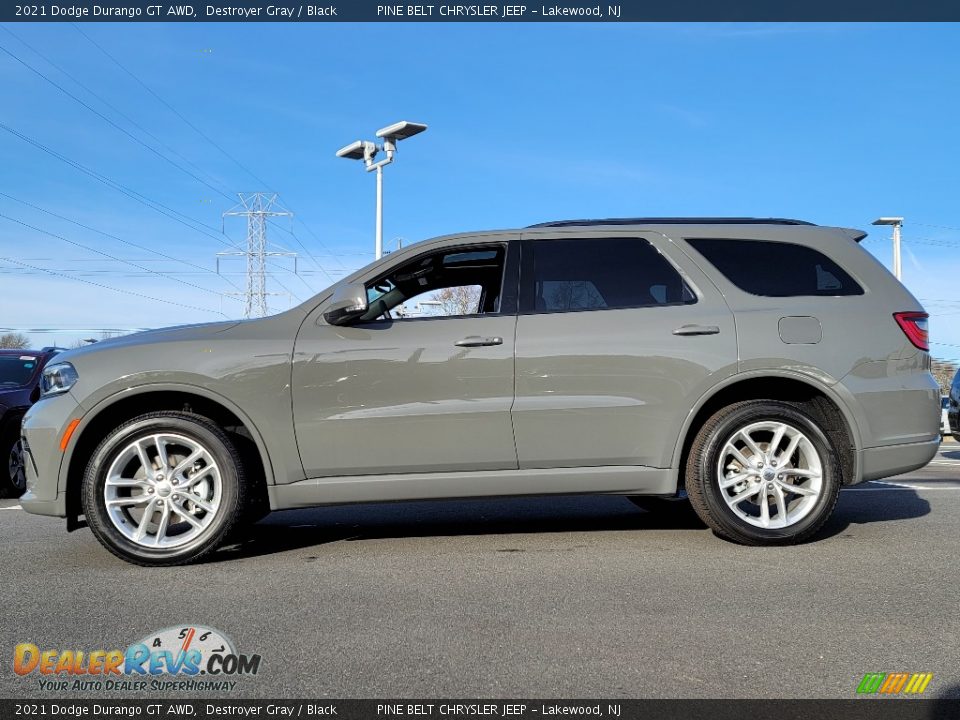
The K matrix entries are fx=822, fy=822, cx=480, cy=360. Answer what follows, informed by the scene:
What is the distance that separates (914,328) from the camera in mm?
4754

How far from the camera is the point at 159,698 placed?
2.60 m

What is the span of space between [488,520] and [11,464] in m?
4.94

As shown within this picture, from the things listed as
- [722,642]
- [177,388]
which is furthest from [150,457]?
[722,642]

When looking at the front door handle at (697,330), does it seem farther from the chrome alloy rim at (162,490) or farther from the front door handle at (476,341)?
the chrome alloy rim at (162,490)

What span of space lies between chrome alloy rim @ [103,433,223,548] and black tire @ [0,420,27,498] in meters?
3.99

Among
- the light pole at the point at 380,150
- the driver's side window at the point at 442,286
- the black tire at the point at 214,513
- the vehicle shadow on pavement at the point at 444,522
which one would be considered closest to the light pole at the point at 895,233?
the light pole at the point at 380,150

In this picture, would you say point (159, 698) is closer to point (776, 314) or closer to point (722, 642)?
point (722, 642)

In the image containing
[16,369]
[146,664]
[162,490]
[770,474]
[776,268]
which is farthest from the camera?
[16,369]

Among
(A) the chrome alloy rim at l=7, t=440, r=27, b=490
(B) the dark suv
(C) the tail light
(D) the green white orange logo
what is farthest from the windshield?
(D) the green white orange logo

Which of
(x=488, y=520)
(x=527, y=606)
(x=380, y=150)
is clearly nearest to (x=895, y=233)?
(x=380, y=150)

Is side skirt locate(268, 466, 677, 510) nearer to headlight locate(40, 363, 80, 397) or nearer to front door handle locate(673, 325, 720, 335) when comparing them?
front door handle locate(673, 325, 720, 335)

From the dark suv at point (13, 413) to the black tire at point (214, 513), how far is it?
3787mm

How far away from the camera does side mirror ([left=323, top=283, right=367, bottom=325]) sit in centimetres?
444

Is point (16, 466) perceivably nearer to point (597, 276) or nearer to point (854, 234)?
point (597, 276)
